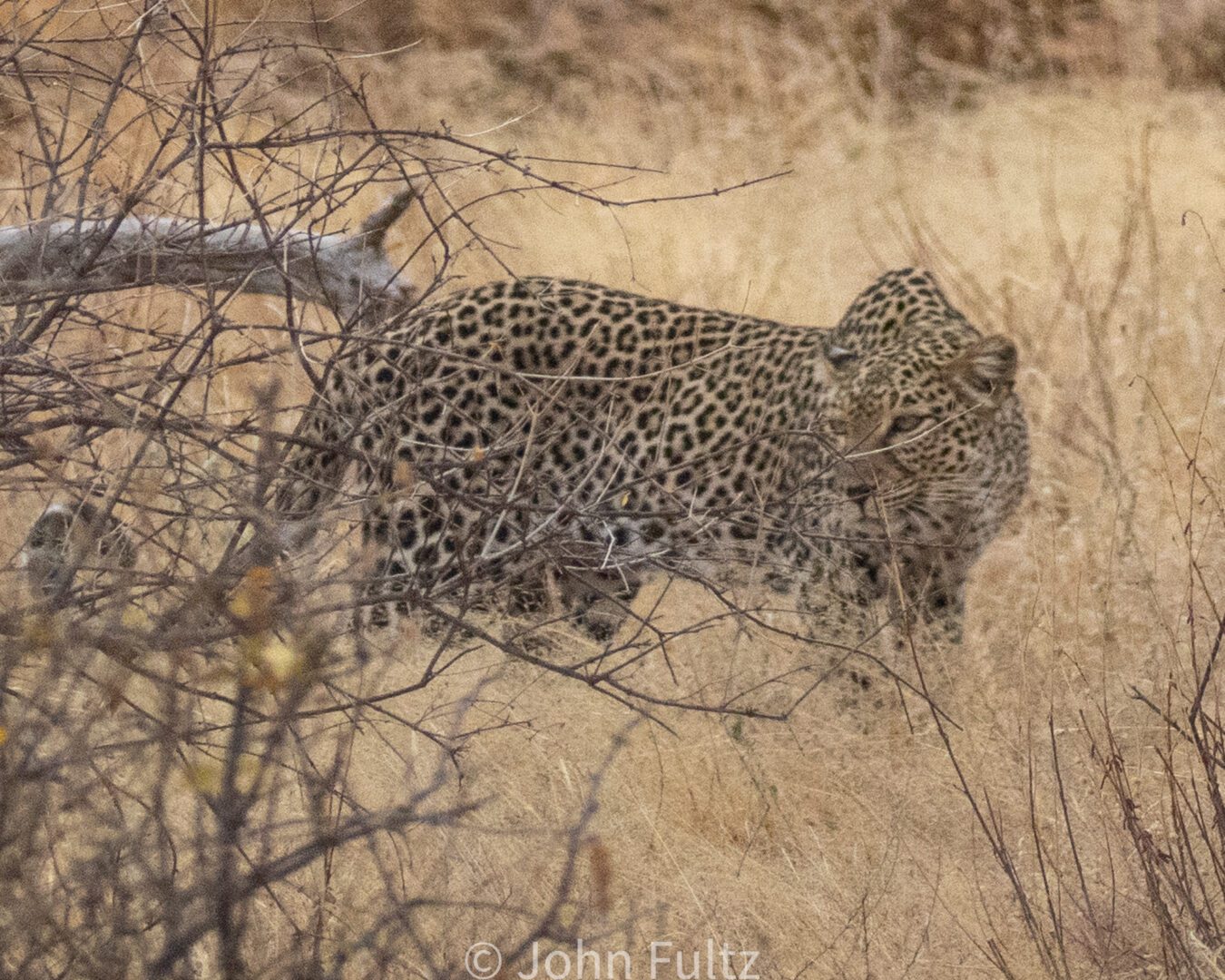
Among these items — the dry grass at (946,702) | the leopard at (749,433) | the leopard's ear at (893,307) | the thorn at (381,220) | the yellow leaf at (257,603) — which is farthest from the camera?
the leopard's ear at (893,307)

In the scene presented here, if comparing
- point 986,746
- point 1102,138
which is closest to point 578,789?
point 986,746

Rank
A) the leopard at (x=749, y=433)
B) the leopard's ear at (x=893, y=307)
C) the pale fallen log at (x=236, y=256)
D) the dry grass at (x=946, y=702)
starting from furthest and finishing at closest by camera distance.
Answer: the leopard's ear at (x=893, y=307) → the leopard at (x=749, y=433) → the pale fallen log at (x=236, y=256) → the dry grass at (x=946, y=702)

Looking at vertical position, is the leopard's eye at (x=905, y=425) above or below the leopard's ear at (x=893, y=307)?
below

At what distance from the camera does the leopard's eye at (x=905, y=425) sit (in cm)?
514

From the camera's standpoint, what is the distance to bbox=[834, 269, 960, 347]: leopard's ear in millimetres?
5645

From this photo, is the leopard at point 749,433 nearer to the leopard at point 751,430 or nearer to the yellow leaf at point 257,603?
the leopard at point 751,430

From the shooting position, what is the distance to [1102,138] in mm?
11438

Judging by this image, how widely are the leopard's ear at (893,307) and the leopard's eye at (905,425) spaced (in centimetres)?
53

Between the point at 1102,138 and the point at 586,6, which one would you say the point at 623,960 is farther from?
the point at 586,6

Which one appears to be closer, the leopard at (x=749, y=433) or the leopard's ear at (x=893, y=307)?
the leopard at (x=749, y=433)

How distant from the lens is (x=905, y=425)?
516 centimetres

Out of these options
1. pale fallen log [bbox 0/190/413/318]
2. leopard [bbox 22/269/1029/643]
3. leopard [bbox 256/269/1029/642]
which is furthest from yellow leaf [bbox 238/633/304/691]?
leopard [bbox 256/269/1029/642]

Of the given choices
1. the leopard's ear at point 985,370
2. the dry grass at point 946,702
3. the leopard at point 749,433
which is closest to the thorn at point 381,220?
the leopard at point 749,433

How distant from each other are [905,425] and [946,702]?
87cm
